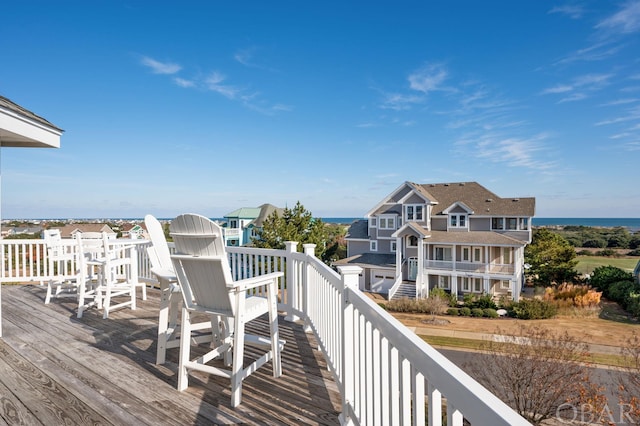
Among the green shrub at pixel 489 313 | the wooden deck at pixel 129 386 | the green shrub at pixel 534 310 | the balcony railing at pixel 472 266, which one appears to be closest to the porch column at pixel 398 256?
the balcony railing at pixel 472 266

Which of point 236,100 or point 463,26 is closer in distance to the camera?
point 463,26

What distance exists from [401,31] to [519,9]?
5.87 metres

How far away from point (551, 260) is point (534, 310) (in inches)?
260

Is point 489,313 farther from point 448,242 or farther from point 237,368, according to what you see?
point 237,368

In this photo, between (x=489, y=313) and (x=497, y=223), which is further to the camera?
(x=497, y=223)

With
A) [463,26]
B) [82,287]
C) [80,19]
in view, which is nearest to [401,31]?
[463,26]

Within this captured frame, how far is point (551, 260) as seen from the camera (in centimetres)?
2000

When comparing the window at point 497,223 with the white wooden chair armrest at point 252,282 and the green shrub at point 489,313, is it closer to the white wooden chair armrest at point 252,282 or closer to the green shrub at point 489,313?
the green shrub at point 489,313

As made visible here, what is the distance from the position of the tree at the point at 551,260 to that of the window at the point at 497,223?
125 inches

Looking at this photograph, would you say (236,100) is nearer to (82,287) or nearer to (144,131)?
(144,131)

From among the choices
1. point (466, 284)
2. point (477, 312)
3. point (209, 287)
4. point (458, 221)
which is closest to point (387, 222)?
point (458, 221)

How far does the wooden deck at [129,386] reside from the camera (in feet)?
7.13

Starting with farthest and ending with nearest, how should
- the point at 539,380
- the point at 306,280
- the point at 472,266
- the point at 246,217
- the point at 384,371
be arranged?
the point at 246,217 < the point at 472,266 < the point at 539,380 < the point at 306,280 < the point at 384,371

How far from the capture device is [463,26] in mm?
16750
